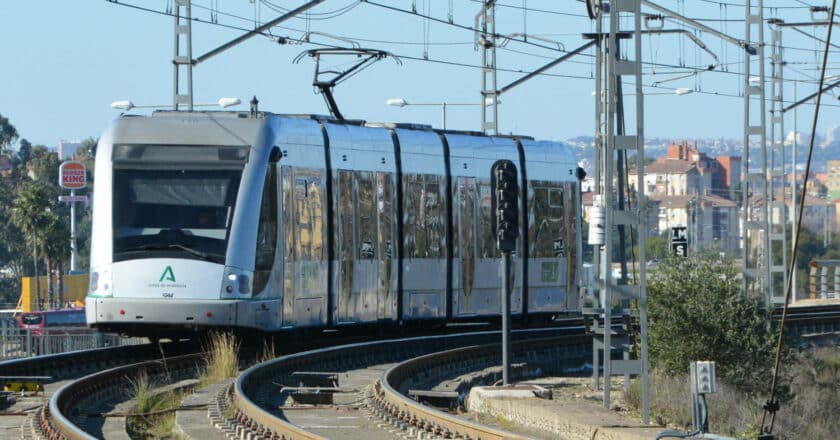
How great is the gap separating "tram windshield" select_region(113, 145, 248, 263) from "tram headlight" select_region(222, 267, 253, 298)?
0.23 m

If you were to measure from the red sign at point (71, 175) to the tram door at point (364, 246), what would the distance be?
6583 cm

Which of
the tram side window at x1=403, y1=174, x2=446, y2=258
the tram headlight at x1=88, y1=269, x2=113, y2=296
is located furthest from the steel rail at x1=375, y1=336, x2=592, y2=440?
the tram headlight at x1=88, y1=269, x2=113, y2=296

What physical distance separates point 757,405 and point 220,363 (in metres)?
8.31

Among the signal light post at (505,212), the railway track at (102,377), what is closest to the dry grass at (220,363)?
the railway track at (102,377)

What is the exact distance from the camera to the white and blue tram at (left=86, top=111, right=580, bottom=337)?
2291 cm

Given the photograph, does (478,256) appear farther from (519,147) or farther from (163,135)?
(163,135)

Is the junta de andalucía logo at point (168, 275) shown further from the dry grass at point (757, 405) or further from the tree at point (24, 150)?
the tree at point (24, 150)

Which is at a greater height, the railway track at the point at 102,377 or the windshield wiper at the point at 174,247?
the windshield wiper at the point at 174,247

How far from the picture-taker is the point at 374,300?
2691 cm

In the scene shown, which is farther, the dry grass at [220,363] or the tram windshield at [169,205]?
the tram windshield at [169,205]

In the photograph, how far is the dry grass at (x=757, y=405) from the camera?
21.0m

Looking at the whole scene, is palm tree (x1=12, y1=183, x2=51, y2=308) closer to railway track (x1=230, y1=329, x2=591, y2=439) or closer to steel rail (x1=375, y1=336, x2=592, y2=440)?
railway track (x1=230, y1=329, x2=591, y2=439)

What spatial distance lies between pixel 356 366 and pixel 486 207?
603 cm

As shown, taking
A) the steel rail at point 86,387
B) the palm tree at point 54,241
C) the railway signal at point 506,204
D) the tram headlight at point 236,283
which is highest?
the palm tree at point 54,241
